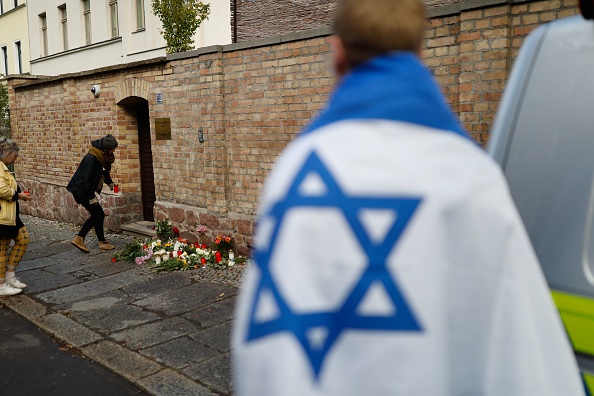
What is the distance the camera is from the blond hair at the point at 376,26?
1279mm

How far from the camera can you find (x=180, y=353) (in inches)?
198

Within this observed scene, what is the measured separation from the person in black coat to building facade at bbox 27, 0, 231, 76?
9.46 meters

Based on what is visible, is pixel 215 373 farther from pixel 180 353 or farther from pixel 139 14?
pixel 139 14

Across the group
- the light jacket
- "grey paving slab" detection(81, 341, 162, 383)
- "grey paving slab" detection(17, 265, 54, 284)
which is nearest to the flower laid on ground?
"grey paving slab" detection(17, 265, 54, 284)

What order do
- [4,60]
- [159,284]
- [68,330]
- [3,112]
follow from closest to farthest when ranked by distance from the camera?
[68,330]
[159,284]
[3,112]
[4,60]

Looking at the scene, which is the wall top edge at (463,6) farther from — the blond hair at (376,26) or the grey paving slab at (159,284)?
the blond hair at (376,26)

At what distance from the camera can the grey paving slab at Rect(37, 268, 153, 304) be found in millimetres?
6906

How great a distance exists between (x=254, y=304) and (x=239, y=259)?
21.8 feet

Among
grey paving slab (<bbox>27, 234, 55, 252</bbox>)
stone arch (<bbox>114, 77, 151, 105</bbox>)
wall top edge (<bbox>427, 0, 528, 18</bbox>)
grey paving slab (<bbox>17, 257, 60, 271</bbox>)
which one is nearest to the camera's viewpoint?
wall top edge (<bbox>427, 0, 528, 18</bbox>)

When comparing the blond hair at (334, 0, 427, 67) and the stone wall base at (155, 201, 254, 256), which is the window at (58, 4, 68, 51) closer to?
the stone wall base at (155, 201, 254, 256)

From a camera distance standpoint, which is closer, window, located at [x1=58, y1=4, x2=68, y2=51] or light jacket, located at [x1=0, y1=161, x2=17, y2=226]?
light jacket, located at [x1=0, y1=161, x2=17, y2=226]

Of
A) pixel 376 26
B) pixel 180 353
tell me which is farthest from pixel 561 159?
pixel 180 353

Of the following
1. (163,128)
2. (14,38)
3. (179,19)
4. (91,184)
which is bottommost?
(91,184)

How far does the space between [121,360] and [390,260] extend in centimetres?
426
